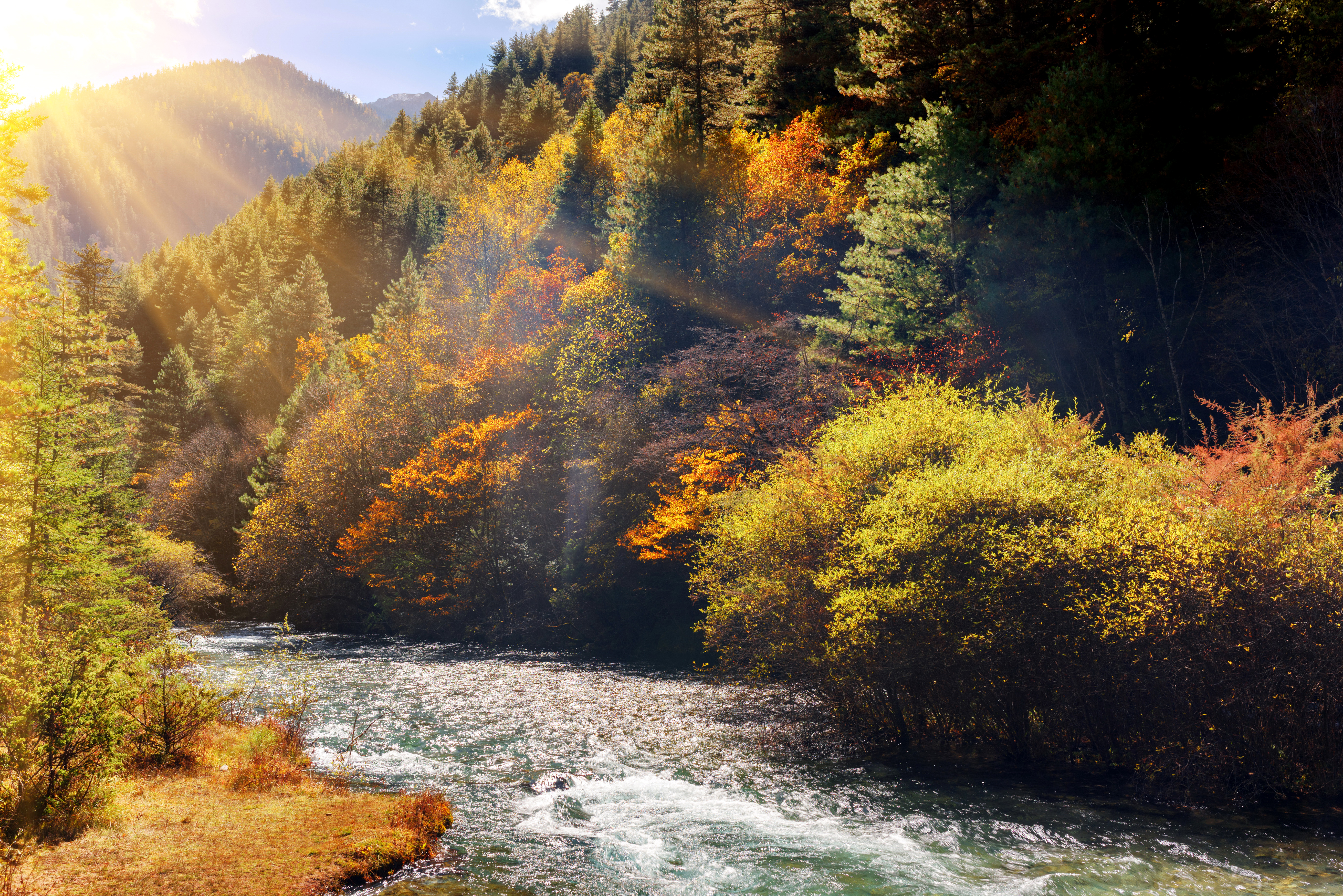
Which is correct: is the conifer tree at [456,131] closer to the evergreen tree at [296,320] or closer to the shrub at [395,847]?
the evergreen tree at [296,320]

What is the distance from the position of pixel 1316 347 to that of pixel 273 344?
77832 mm

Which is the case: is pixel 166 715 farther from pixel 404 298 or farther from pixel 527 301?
pixel 404 298

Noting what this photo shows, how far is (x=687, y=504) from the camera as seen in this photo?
32.2 m

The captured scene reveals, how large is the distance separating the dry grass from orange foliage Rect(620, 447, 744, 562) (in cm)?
1767

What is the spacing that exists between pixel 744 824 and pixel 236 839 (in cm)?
805

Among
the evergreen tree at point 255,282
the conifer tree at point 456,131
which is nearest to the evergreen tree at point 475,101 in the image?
the conifer tree at point 456,131

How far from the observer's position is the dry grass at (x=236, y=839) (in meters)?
8.88

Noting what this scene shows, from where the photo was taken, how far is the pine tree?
99.8 metres

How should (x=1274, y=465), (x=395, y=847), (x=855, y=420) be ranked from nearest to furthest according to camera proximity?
(x=395, y=847) < (x=1274, y=465) < (x=855, y=420)

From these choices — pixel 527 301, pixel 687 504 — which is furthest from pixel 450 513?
pixel 527 301

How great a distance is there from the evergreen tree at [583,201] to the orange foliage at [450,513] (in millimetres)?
20988

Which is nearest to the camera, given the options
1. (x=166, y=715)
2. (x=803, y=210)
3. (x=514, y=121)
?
(x=166, y=715)

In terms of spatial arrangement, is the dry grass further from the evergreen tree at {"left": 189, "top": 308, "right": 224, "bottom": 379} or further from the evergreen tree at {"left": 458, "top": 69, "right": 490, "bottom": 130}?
the evergreen tree at {"left": 458, "top": 69, "right": 490, "bottom": 130}

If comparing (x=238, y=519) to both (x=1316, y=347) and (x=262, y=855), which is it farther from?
(x=1316, y=347)
